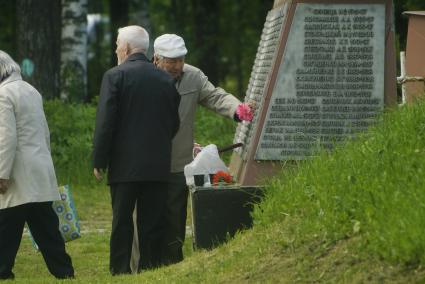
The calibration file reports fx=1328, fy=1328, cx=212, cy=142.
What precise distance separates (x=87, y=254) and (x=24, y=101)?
2.67 m

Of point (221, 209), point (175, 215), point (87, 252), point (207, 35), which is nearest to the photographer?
point (221, 209)

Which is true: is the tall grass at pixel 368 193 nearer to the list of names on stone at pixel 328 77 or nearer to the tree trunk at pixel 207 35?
the list of names on stone at pixel 328 77

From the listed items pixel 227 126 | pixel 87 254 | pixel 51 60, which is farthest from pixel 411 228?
pixel 51 60

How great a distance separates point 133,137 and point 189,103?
1.03 m

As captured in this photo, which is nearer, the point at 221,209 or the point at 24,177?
the point at 221,209

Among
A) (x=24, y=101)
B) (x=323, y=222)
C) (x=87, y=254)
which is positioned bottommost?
(x=87, y=254)

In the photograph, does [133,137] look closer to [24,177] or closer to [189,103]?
[24,177]

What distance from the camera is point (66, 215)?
34.7 ft

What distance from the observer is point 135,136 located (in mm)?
9211

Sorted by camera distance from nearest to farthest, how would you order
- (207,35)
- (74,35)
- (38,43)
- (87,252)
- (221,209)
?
(221,209) → (87,252) → (38,43) → (74,35) → (207,35)

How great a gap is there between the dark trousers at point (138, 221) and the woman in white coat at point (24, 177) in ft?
1.65

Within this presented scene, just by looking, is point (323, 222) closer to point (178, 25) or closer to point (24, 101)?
point (24, 101)

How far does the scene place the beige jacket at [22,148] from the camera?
934 cm

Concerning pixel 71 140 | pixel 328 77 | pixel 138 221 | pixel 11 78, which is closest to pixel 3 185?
pixel 11 78
